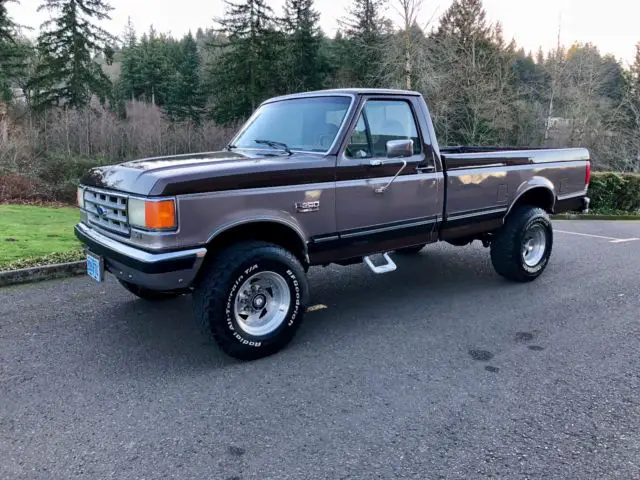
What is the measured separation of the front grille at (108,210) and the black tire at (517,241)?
4.21 meters

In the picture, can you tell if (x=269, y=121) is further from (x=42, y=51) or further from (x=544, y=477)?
(x=42, y=51)

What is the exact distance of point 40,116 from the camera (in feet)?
92.4

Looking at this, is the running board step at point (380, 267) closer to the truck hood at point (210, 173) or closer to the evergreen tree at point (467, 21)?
the truck hood at point (210, 173)

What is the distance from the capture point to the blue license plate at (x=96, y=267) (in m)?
3.92

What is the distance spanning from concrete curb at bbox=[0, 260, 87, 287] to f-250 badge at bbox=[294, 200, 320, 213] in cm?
360

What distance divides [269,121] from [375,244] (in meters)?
1.68

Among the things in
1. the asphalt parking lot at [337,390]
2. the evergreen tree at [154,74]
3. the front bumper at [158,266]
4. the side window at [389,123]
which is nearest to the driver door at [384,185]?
the side window at [389,123]

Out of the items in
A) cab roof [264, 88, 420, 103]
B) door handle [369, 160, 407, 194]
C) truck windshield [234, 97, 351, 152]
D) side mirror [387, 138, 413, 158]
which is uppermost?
cab roof [264, 88, 420, 103]

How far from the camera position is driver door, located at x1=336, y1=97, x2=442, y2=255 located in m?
4.33

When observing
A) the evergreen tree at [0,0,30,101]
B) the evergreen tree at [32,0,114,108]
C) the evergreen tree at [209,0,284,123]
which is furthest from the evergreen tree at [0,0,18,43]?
the evergreen tree at [209,0,284,123]

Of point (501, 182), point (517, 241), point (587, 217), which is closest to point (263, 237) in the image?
point (501, 182)

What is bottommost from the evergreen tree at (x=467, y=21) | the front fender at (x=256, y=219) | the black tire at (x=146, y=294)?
the black tire at (x=146, y=294)

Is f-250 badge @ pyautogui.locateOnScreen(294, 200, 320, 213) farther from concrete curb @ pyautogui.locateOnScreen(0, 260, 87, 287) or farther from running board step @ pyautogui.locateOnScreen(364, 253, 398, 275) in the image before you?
concrete curb @ pyautogui.locateOnScreen(0, 260, 87, 287)

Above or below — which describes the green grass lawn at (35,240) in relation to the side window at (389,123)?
below
